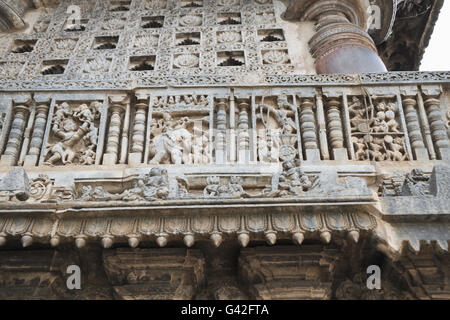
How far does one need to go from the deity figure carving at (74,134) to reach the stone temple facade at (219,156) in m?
0.02

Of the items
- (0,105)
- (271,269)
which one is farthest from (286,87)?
(0,105)

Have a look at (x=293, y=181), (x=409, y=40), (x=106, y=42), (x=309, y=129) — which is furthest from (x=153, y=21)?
(x=409, y=40)

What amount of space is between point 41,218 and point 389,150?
14.2 ft

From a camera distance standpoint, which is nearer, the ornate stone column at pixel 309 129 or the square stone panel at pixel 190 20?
the ornate stone column at pixel 309 129

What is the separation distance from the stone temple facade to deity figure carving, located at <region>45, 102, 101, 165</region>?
0.02 meters

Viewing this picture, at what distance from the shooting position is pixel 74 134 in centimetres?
678

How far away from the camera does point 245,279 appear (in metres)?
5.69

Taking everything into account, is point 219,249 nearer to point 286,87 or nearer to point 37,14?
point 286,87

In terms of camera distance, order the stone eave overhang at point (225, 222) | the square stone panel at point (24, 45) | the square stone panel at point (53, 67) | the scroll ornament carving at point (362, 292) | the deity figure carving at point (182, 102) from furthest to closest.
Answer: the square stone panel at point (24, 45) < the square stone panel at point (53, 67) < the deity figure carving at point (182, 102) < the scroll ornament carving at point (362, 292) < the stone eave overhang at point (225, 222)

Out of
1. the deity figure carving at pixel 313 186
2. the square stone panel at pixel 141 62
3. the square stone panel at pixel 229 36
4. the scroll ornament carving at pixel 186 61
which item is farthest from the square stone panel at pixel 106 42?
the deity figure carving at pixel 313 186

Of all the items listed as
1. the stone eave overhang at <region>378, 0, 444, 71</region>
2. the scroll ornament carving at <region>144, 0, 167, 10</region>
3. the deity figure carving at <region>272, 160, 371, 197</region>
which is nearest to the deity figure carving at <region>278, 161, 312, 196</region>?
the deity figure carving at <region>272, 160, 371, 197</region>

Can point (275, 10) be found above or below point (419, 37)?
below

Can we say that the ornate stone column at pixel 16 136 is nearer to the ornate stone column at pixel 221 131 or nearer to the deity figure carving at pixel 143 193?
the deity figure carving at pixel 143 193

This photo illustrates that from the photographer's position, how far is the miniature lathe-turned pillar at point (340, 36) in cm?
775
